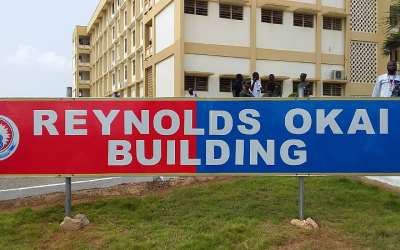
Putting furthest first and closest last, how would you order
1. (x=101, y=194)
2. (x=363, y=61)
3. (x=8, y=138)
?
(x=363, y=61), (x=101, y=194), (x=8, y=138)

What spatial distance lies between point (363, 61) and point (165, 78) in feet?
41.6

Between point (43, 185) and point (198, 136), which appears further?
point (43, 185)

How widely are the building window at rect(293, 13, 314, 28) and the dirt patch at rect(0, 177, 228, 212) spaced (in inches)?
888

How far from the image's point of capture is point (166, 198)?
703 cm

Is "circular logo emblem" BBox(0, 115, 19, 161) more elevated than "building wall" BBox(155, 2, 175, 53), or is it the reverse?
"building wall" BBox(155, 2, 175, 53)

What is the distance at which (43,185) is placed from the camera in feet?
28.3

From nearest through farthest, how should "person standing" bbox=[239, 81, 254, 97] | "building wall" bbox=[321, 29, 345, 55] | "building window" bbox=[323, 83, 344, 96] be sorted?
"person standing" bbox=[239, 81, 254, 97], "building wall" bbox=[321, 29, 345, 55], "building window" bbox=[323, 83, 344, 96]

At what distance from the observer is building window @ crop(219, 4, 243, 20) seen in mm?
27156

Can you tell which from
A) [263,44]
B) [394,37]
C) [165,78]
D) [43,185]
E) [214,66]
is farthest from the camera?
[165,78]

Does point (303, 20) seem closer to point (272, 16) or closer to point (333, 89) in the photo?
point (272, 16)

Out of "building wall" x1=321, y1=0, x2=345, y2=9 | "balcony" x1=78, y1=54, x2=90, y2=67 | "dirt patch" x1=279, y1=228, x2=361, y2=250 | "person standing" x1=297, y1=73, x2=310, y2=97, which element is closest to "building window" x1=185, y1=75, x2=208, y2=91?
"building wall" x1=321, y1=0, x2=345, y2=9

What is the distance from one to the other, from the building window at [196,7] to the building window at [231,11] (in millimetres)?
904

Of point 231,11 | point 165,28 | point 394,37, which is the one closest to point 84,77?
point 165,28

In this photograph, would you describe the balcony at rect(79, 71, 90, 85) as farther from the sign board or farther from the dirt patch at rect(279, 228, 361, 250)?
the dirt patch at rect(279, 228, 361, 250)
